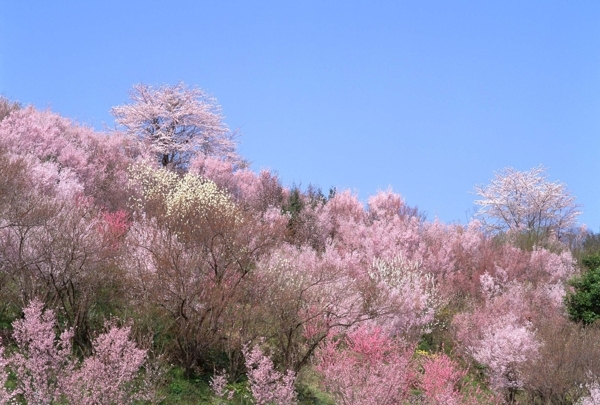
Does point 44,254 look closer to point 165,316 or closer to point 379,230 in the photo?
point 165,316

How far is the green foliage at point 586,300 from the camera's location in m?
26.1

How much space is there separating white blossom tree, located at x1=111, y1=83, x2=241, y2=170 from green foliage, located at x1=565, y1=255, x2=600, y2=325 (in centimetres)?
2713

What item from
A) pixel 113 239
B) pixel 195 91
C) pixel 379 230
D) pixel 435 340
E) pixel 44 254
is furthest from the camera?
pixel 195 91

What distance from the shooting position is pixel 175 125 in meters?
48.2

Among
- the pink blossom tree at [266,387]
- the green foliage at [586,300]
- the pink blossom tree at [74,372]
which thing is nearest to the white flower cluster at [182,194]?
the pink blossom tree at [266,387]

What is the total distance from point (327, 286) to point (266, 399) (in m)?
5.54

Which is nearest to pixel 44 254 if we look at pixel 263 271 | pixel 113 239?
pixel 113 239

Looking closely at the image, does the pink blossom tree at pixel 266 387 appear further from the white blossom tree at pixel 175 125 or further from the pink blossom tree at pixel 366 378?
the white blossom tree at pixel 175 125

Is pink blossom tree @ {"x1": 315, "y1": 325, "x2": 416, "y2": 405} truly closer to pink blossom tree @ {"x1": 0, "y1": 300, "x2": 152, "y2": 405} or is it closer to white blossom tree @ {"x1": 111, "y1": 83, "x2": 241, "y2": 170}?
pink blossom tree @ {"x1": 0, "y1": 300, "x2": 152, "y2": 405}

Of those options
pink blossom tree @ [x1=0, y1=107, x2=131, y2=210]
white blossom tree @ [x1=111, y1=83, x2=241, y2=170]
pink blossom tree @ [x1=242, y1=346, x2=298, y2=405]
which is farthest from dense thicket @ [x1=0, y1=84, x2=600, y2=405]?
white blossom tree @ [x1=111, y1=83, x2=241, y2=170]

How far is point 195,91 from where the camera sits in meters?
50.1

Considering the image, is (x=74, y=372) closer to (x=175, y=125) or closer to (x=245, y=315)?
(x=245, y=315)

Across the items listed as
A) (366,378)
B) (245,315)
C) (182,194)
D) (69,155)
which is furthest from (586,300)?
(69,155)

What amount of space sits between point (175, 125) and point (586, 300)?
30852mm
